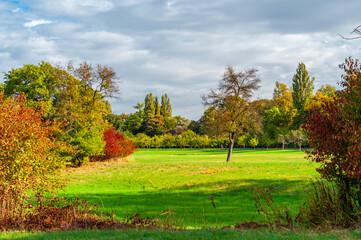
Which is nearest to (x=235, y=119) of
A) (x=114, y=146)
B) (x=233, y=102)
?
(x=233, y=102)

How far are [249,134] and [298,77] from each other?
18757 mm

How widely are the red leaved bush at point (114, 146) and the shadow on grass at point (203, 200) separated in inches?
695

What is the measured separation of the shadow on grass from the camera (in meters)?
12.1

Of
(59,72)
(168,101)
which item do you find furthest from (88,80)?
(168,101)

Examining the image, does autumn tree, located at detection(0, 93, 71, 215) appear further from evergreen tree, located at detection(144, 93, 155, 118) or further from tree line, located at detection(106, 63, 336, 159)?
evergreen tree, located at detection(144, 93, 155, 118)

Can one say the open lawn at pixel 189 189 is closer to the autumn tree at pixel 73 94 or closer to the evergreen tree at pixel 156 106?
the autumn tree at pixel 73 94

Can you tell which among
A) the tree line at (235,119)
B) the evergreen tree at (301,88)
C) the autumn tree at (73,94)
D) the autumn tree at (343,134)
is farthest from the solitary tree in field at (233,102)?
the evergreen tree at (301,88)

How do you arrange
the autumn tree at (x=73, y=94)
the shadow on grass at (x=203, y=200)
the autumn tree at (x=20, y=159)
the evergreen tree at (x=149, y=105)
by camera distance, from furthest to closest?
the evergreen tree at (x=149, y=105), the autumn tree at (x=73, y=94), the shadow on grass at (x=203, y=200), the autumn tree at (x=20, y=159)

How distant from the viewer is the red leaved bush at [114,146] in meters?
35.0

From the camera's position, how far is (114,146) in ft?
116

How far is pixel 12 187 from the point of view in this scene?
841cm

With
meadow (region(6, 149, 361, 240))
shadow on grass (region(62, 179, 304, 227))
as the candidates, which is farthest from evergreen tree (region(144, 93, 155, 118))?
shadow on grass (region(62, 179, 304, 227))

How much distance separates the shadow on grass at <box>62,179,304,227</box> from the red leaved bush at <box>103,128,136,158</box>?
1765 centimetres

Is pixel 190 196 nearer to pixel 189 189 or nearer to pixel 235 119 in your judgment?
pixel 189 189
